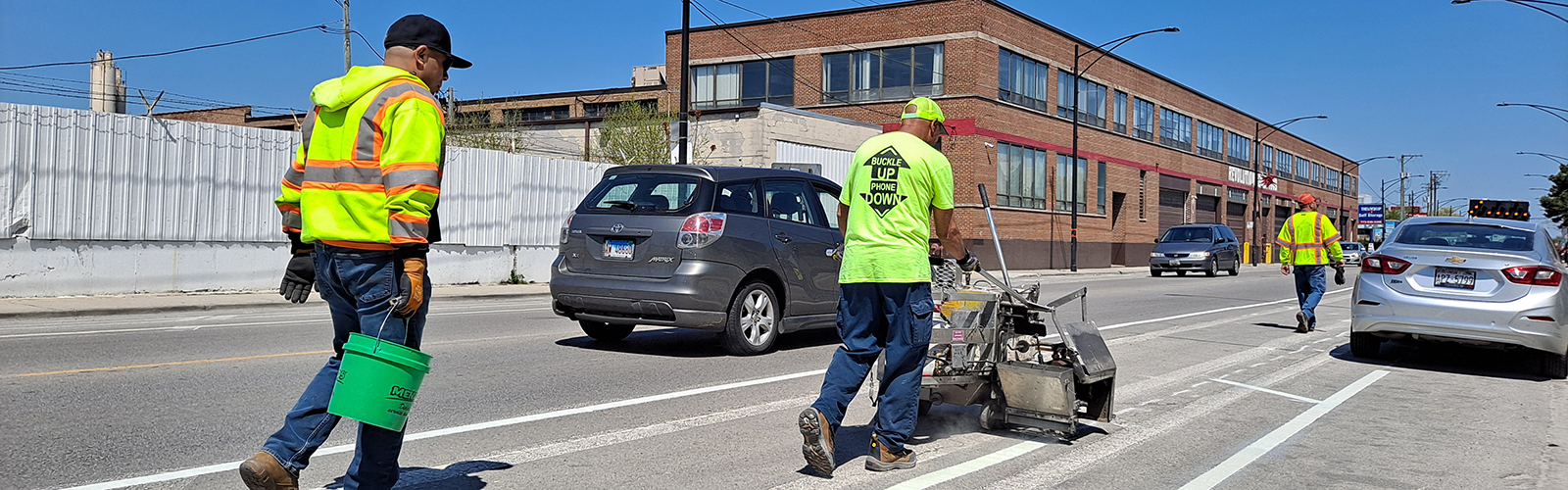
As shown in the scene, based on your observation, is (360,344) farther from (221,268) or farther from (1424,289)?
(221,268)

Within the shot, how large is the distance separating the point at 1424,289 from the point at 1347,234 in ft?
312

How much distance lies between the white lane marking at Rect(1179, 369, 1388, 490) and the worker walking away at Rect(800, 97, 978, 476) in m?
1.34

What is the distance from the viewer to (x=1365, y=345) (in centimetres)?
1033

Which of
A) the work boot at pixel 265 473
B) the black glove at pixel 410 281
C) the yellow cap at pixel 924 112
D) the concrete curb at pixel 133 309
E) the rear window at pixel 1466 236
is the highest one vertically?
the yellow cap at pixel 924 112

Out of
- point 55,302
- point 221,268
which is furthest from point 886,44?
point 55,302

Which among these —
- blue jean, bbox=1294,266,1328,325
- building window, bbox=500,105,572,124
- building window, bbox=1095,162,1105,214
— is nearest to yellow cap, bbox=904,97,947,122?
blue jean, bbox=1294,266,1328,325

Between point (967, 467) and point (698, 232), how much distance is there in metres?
3.93

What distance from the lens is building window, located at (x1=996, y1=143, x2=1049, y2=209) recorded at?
38188 millimetres

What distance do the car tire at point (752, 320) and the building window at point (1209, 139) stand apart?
174 ft

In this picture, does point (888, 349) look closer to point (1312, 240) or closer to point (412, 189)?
point (412, 189)

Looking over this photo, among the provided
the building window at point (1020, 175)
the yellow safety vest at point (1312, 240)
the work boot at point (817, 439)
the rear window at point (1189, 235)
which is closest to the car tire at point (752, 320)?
the work boot at point (817, 439)

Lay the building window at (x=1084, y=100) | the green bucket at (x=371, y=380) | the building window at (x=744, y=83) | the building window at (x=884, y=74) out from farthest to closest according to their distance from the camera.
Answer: the building window at (x=1084, y=100), the building window at (x=744, y=83), the building window at (x=884, y=74), the green bucket at (x=371, y=380)

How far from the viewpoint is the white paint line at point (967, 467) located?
16.0 feet

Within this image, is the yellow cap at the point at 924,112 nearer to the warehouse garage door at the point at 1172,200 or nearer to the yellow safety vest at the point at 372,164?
the yellow safety vest at the point at 372,164
